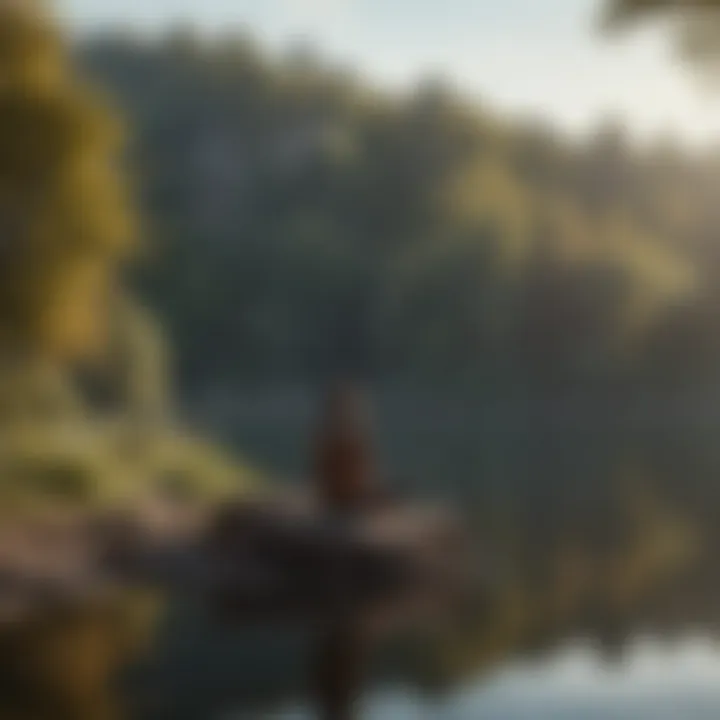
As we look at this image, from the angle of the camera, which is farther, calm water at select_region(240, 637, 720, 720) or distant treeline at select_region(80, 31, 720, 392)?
distant treeline at select_region(80, 31, 720, 392)

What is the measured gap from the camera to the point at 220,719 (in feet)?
6.82

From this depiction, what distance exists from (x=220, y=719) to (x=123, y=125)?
3.39 feet

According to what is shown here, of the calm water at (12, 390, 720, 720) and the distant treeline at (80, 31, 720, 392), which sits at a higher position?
the distant treeline at (80, 31, 720, 392)

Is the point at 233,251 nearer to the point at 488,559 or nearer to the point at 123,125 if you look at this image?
the point at 123,125

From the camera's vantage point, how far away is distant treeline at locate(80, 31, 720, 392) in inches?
96.6

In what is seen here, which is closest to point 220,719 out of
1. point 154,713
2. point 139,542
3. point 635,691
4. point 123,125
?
point 154,713

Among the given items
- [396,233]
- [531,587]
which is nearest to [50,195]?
[396,233]

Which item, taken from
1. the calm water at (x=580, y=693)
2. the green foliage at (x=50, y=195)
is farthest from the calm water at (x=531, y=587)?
the green foliage at (x=50, y=195)

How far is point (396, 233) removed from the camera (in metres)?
2.53

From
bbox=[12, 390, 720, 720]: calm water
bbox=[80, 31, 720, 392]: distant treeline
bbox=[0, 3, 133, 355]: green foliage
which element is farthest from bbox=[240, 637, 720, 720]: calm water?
bbox=[0, 3, 133, 355]: green foliage

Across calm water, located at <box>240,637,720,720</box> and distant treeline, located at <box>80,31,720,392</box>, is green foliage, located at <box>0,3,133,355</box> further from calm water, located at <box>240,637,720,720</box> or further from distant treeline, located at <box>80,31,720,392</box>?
calm water, located at <box>240,637,720,720</box>

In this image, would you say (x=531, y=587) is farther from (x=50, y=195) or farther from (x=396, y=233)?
(x=50, y=195)

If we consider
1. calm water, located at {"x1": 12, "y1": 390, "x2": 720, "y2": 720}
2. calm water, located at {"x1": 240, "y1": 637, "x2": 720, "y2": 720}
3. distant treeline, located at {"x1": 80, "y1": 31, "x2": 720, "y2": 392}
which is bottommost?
calm water, located at {"x1": 240, "y1": 637, "x2": 720, "y2": 720}

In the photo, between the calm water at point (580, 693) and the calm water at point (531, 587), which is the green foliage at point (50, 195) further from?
the calm water at point (580, 693)
